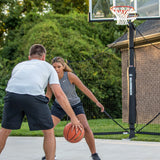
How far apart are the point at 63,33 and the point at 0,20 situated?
6722 millimetres

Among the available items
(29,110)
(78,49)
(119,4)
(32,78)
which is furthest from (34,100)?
(78,49)

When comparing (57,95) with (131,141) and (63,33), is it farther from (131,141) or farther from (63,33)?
(63,33)

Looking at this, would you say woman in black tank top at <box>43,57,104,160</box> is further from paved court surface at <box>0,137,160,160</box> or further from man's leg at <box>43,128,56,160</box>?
man's leg at <box>43,128,56,160</box>

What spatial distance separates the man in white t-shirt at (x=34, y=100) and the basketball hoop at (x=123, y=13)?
5609mm

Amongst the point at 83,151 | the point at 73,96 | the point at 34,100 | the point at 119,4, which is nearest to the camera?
the point at 34,100

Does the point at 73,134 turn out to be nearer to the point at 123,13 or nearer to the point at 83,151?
the point at 83,151

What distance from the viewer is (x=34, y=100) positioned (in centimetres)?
427

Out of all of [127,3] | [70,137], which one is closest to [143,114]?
[127,3]

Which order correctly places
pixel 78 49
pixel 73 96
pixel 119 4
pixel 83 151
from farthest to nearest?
pixel 78 49
pixel 119 4
pixel 83 151
pixel 73 96

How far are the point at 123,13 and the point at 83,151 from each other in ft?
14.9

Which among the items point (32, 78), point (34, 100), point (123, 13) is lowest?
point (34, 100)

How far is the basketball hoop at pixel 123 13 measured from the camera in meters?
9.65

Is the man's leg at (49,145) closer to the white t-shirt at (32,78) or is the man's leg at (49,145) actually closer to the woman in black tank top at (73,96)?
the white t-shirt at (32,78)

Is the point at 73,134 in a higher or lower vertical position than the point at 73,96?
lower
